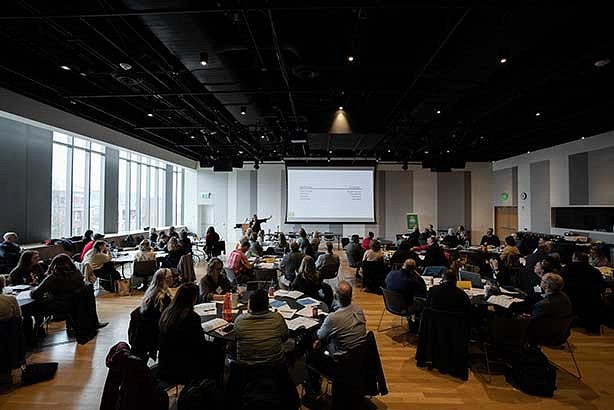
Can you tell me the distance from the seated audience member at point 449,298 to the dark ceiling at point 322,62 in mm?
3254

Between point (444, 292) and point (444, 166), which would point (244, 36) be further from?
point (444, 166)

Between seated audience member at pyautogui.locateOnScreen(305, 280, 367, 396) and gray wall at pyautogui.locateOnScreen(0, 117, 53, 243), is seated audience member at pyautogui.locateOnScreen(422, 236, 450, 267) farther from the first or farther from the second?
gray wall at pyautogui.locateOnScreen(0, 117, 53, 243)

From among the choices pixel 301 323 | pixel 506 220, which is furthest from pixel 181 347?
pixel 506 220

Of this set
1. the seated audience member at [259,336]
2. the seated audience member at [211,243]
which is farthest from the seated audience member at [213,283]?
the seated audience member at [211,243]

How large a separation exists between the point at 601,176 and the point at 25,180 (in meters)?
16.3

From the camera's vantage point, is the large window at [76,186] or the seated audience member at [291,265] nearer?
the seated audience member at [291,265]

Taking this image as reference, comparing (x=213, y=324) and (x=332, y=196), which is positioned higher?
(x=332, y=196)

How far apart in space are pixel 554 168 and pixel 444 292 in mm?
11383

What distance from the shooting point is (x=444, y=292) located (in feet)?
13.4

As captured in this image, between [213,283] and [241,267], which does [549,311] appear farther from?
[241,267]

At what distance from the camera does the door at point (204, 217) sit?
59.1 ft

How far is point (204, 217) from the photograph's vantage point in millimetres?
18094

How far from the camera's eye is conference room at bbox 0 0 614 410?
3.38 metres

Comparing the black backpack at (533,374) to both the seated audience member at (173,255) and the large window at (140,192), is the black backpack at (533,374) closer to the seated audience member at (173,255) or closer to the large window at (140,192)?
the seated audience member at (173,255)
